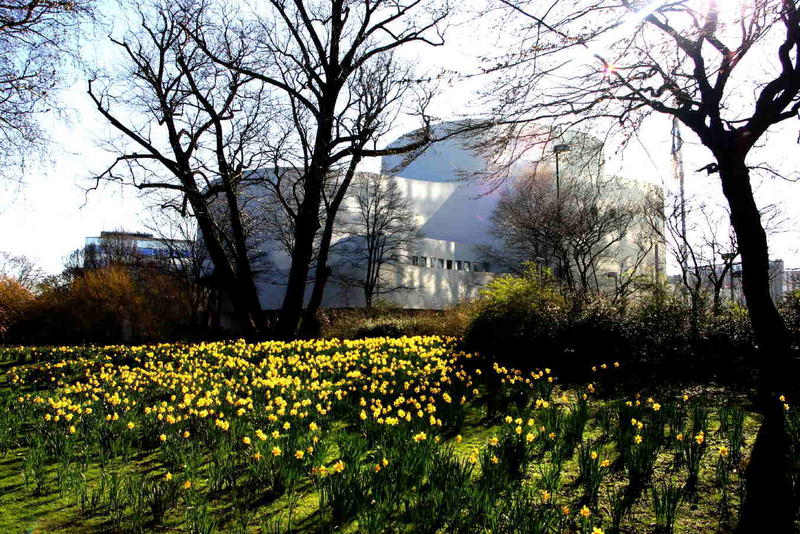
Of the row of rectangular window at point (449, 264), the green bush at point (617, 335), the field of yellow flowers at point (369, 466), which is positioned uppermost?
the row of rectangular window at point (449, 264)

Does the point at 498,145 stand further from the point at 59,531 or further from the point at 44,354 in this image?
the point at 44,354

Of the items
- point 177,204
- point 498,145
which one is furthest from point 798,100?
point 177,204

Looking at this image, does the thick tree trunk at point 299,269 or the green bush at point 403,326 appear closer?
the thick tree trunk at point 299,269

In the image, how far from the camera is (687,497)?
4.04 m

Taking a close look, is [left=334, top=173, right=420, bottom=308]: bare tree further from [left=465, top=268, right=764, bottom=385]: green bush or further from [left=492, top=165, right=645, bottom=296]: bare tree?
[left=465, top=268, right=764, bottom=385]: green bush

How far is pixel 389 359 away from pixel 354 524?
558cm

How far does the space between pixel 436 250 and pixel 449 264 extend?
72.5 inches

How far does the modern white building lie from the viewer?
38562 mm

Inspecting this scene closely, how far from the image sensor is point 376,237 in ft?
126

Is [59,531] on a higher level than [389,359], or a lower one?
lower

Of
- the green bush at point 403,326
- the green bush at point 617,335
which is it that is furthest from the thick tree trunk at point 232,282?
the green bush at point 617,335

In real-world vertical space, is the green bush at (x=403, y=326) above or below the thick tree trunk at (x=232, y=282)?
below

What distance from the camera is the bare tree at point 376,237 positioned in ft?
125

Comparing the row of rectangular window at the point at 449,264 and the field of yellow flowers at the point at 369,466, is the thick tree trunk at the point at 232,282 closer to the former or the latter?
the field of yellow flowers at the point at 369,466
